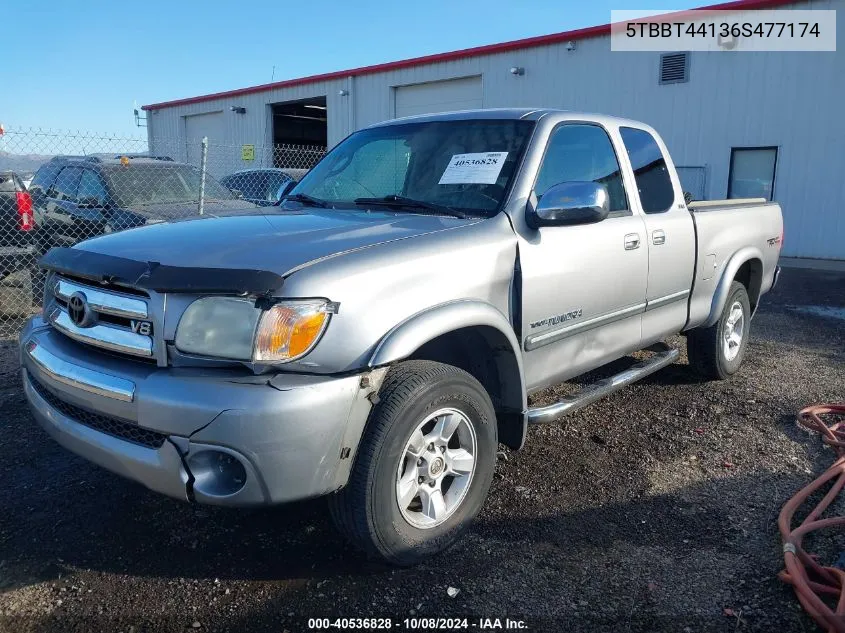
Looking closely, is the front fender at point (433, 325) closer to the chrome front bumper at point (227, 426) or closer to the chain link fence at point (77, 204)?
the chrome front bumper at point (227, 426)

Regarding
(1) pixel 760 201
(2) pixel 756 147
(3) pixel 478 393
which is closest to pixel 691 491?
(3) pixel 478 393

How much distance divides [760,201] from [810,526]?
384 cm

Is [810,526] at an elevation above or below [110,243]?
below

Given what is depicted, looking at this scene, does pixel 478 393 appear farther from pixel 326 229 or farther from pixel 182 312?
pixel 182 312

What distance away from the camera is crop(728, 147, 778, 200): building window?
13270mm

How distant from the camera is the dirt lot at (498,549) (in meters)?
2.56

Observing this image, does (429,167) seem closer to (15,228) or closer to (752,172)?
(15,228)

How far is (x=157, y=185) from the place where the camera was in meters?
8.60

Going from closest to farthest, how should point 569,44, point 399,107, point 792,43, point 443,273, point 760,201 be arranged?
1. point 443,273
2. point 760,201
3. point 792,43
4. point 569,44
5. point 399,107

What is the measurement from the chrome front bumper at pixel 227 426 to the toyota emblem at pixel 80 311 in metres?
0.21

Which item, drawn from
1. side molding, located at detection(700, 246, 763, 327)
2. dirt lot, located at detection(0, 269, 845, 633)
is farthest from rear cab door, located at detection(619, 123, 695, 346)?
dirt lot, located at detection(0, 269, 845, 633)

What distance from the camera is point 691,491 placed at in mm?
3570

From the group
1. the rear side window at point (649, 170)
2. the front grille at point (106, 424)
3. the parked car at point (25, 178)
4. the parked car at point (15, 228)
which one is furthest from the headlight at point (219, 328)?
the parked car at point (25, 178)

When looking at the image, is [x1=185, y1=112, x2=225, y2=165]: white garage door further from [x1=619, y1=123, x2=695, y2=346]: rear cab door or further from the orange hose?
the orange hose
